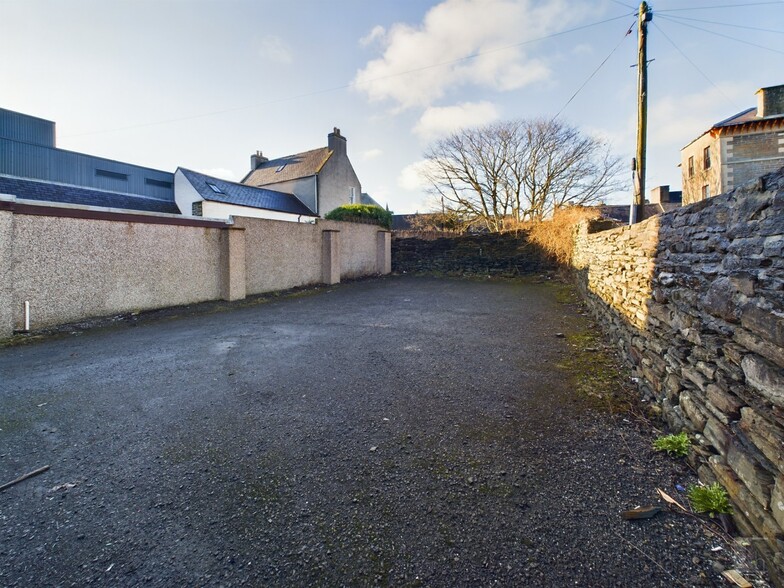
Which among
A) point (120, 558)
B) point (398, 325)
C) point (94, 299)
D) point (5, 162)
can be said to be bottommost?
point (120, 558)

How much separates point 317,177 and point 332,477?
23.5m

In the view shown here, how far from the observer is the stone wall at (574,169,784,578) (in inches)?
63.5

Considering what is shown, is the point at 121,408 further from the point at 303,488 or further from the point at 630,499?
the point at 630,499

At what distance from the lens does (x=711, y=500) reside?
1.90 m

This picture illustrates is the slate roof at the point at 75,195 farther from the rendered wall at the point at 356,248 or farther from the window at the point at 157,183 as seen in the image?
the rendered wall at the point at 356,248

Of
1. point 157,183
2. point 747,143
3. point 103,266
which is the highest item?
point 747,143

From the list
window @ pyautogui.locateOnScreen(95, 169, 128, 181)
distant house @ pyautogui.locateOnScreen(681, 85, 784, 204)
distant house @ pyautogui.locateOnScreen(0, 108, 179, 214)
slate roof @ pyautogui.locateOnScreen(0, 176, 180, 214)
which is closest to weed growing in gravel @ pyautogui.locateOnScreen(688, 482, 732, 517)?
slate roof @ pyautogui.locateOnScreen(0, 176, 180, 214)

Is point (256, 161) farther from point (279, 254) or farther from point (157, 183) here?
point (279, 254)

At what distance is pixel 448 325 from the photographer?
21.5 feet

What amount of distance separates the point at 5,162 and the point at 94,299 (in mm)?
16313

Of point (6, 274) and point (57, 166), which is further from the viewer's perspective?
point (57, 166)

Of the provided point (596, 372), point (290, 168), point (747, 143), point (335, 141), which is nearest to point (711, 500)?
point (596, 372)

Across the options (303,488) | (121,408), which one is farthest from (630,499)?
(121,408)

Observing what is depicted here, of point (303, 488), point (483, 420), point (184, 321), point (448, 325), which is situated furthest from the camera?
point (184, 321)
